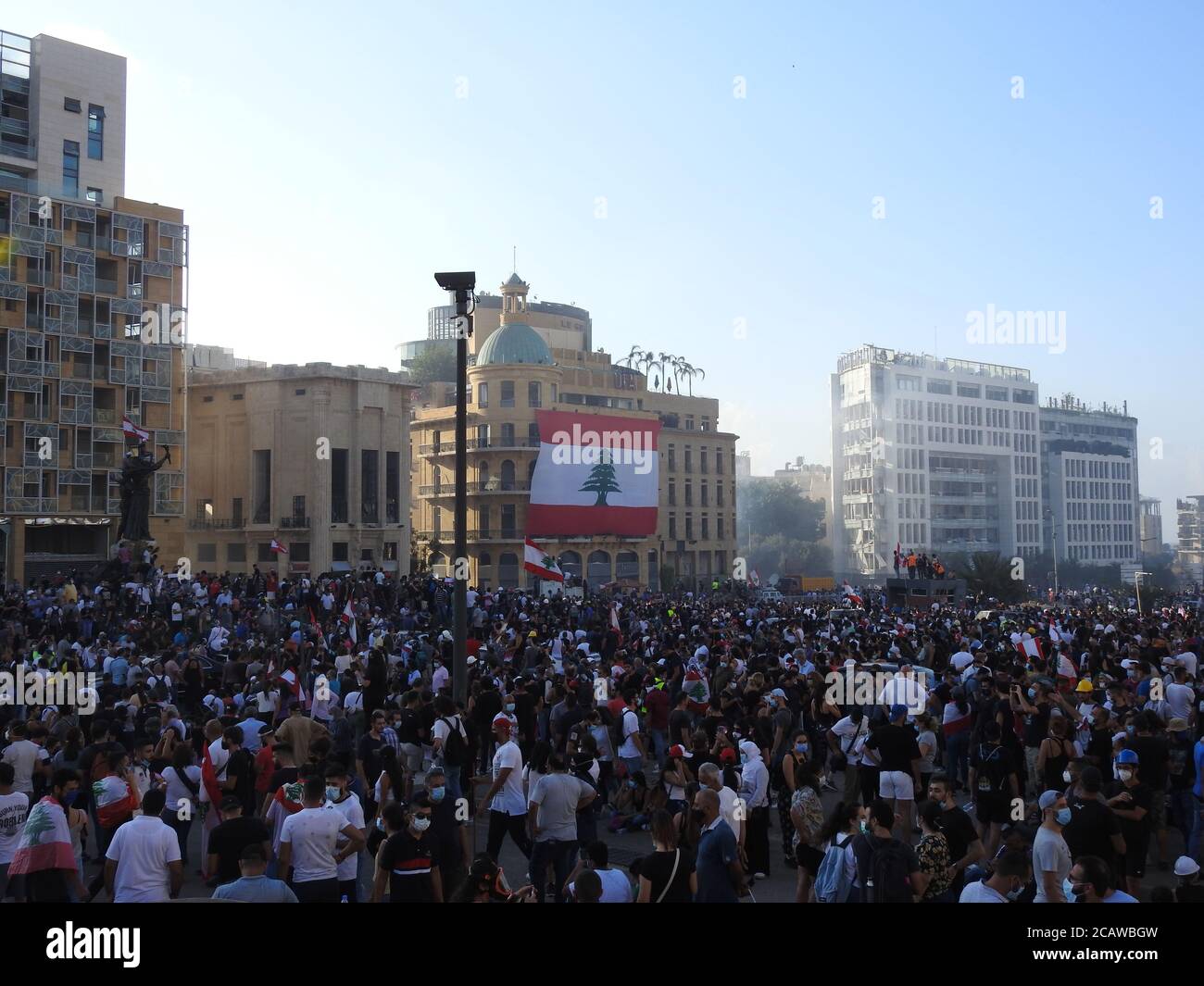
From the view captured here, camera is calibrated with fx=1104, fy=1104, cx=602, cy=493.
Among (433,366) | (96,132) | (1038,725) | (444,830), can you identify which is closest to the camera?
(444,830)

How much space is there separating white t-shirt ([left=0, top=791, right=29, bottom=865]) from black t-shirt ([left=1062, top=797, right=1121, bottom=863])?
7.43 metres

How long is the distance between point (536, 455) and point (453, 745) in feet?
196

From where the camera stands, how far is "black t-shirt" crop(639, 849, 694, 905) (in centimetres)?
671

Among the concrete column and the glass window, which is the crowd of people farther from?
the glass window

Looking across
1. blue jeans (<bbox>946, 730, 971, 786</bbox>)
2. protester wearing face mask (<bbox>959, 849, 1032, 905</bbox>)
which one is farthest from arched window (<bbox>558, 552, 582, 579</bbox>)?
protester wearing face mask (<bbox>959, 849, 1032, 905</bbox>)

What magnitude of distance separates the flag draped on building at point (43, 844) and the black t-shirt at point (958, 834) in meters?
5.92

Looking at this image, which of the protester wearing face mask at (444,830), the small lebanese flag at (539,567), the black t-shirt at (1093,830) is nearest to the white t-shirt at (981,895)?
the black t-shirt at (1093,830)

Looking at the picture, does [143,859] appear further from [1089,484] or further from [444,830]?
[1089,484]

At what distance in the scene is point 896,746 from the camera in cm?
1028

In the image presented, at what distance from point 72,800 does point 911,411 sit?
9667cm

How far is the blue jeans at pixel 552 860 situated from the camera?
895 cm

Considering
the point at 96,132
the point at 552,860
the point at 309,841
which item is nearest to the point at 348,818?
the point at 309,841
